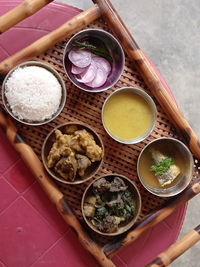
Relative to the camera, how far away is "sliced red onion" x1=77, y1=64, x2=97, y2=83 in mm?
2420

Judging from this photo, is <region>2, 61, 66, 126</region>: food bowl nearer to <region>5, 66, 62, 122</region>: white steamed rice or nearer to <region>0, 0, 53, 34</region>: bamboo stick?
<region>5, 66, 62, 122</region>: white steamed rice

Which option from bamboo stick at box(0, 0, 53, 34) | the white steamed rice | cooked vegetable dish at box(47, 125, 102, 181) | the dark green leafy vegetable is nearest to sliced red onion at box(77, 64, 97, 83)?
the white steamed rice

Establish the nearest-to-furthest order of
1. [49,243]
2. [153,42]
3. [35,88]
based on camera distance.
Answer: [35,88] → [49,243] → [153,42]

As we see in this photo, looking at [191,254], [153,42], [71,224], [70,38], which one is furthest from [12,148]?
[191,254]

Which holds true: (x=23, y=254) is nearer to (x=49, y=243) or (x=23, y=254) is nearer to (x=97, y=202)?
(x=49, y=243)

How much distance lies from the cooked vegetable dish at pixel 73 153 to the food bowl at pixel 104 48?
292mm

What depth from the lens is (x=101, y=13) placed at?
2.46m

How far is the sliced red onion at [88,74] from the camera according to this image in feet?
7.94

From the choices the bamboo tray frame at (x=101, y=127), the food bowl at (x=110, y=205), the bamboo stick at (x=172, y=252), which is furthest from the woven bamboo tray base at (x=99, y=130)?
the bamboo stick at (x=172, y=252)

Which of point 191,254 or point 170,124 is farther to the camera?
point 191,254

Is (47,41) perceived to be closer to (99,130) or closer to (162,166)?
(99,130)

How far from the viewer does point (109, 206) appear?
2.40m

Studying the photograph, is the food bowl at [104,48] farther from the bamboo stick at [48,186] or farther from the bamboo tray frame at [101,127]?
the bamboo stick at [48,186]

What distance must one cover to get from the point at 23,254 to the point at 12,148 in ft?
2.10
